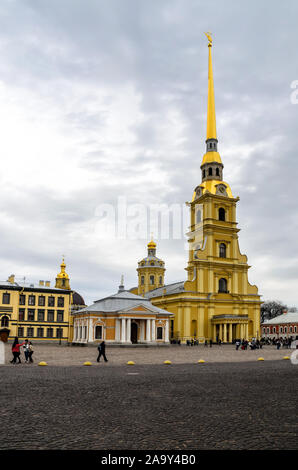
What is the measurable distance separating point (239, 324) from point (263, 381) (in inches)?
2141

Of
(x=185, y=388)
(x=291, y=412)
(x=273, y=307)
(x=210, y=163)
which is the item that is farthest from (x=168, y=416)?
(x=273, y=307)

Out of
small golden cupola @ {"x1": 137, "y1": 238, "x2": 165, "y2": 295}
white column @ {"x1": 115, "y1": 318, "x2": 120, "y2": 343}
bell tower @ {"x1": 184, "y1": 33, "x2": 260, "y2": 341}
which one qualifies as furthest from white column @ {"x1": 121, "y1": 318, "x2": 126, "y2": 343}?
small golden cupola @ {"x1": 137, "y1": 238, "x2": 165, "y2": 295}

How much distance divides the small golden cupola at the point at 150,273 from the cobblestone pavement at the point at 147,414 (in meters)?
89.9

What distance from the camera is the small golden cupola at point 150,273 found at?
106750 mm

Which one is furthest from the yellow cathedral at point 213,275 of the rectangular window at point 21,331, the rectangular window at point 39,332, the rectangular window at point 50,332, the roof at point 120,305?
the rectangular window at point 21,331

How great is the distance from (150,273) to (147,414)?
97.9 m

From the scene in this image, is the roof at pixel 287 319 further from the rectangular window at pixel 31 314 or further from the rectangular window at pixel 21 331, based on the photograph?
the rectangular window at pixel 21 331

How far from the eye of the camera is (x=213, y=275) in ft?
239

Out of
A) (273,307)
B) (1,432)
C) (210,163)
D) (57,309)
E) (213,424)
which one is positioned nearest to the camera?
(1,432)

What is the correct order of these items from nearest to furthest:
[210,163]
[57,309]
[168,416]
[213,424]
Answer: [213,424] → [168,416] → [57,309] → [210,163]

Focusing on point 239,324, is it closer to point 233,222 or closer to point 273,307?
point 233,222

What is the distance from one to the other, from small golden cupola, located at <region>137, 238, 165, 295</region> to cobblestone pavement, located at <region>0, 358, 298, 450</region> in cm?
8989

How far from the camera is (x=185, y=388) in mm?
14891

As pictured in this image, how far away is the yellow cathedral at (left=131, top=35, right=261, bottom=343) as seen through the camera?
70.4m
